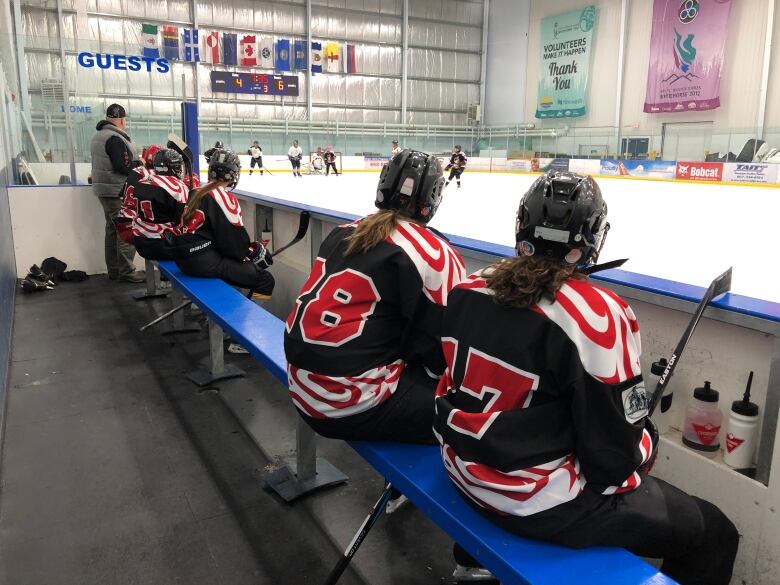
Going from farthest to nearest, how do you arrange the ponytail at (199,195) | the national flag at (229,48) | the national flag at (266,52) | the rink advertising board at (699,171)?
the national flag at (266,52)
the national flag at (229,48)
the rink advertising board at (699,171)
the ponytail at (199,195)

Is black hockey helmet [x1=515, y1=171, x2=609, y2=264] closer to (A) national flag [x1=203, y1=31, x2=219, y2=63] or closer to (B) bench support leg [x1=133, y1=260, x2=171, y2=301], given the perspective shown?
(B) bench support leg [x1=133, y1=260, x2=171, y2=301]

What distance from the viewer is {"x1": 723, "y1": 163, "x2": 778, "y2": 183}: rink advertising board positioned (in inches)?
546

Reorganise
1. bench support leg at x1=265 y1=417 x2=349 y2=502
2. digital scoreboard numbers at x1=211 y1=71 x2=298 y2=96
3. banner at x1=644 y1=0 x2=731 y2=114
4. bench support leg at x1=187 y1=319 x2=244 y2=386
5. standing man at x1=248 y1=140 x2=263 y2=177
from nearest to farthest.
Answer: bench support leg at x1=265 y1=417 x2=349 y2=502
bench support leg at x1=187 y1=319 x2=244 y2=386
banner at x1=644 y1=0 x2=731 y2=114
standing man at x1=248 y1=140 x2=263 y2=177
digital scoreboard numbers at x1=211 y1=71 x2=298 y2=96

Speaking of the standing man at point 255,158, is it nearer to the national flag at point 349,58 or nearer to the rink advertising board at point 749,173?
the national flag at point 349,58

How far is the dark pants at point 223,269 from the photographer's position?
12.4 ft

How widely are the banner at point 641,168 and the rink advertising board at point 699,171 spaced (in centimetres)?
24

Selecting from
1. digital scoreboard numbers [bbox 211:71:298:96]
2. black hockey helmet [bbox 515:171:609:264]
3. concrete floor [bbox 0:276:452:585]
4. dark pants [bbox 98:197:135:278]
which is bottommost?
concrete floor [bbox 0:276:452:585]

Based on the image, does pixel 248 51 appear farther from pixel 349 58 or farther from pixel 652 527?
pixel 652 527

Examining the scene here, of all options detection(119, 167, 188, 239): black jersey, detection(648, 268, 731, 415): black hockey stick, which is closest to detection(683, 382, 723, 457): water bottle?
detection(648, 268, 731, 415): black hockey stick

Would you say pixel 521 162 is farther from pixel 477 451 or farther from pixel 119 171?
pixel 477 451

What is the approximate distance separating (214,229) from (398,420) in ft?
7.89

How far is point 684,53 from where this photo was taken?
1900 centimetres

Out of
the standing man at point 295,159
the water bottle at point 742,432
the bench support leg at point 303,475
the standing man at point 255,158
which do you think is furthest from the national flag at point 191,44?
the water bottle at point 742,432

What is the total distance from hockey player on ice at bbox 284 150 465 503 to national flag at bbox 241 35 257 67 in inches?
893
